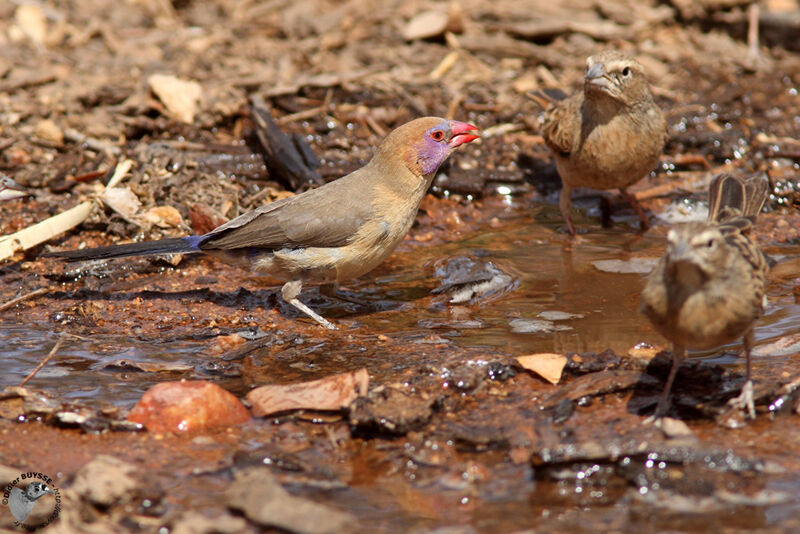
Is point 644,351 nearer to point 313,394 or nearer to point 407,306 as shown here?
point 407,306

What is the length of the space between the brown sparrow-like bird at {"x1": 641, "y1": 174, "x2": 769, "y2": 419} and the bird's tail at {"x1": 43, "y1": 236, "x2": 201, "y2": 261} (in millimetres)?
3320

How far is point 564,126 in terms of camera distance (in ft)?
23.3

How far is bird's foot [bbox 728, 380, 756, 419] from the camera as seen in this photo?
4.05m

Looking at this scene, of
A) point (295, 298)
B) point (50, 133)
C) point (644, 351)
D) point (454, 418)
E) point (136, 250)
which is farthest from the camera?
point (50, 133)

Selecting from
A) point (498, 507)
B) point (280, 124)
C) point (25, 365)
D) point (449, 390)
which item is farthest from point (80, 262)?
point (498, 507)

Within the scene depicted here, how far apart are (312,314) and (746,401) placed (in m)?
2.81

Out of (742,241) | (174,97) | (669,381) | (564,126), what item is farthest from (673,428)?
(174,97)

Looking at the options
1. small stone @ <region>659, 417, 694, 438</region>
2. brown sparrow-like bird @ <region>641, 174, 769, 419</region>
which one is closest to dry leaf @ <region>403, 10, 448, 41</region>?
brown sparrow-like bird @ <region>641, 174, 769, 419</region>

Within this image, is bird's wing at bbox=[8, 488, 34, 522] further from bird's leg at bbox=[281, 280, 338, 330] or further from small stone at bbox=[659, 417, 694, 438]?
small stone at bbox=[659, 417, 694, 438]

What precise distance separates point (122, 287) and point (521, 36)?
593 centimetres

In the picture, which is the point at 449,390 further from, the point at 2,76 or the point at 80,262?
the point at 2,76


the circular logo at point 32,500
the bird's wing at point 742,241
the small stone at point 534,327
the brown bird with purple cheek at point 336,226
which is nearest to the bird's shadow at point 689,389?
the bird's wing at point 742,241

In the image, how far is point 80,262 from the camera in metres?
6.45

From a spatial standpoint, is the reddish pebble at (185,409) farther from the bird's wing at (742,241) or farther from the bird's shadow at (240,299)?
the bird's wing at (742,241)
